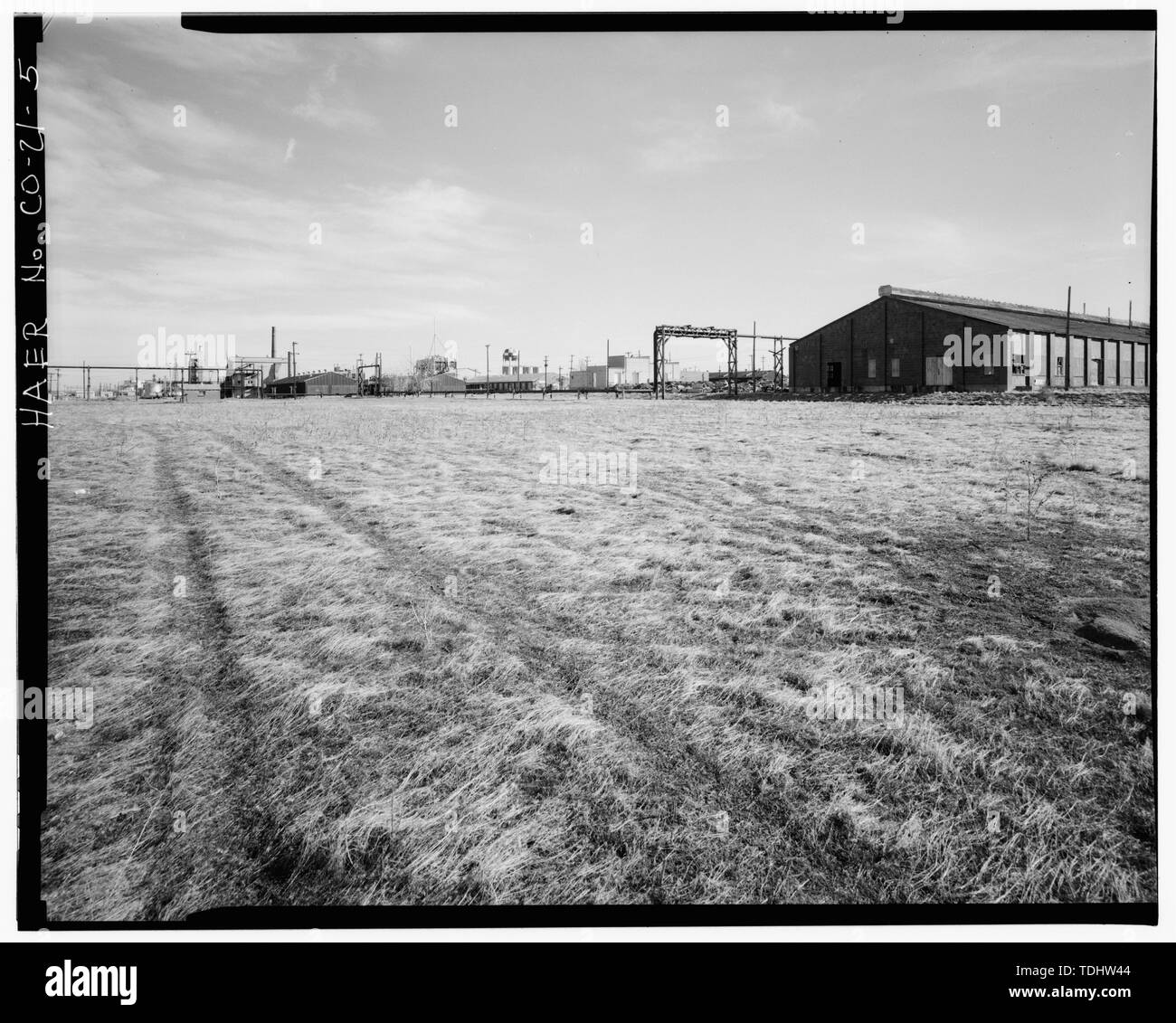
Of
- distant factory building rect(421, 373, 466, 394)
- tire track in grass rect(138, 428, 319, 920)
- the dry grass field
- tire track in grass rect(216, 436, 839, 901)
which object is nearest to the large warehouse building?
distant factory building rect(421, 373, 466, 394)

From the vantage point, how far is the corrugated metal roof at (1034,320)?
30656 millimetres

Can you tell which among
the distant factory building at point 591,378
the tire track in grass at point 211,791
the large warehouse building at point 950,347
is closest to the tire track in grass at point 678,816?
the tire track in grass at point 211,791

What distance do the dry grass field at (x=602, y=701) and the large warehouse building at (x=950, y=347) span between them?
75.5 feet

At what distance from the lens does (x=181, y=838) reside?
3.37m

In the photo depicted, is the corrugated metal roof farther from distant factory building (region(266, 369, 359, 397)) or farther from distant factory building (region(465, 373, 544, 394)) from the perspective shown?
distant factory building (region(465, 373, 544, 394))

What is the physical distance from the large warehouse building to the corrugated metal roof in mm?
64

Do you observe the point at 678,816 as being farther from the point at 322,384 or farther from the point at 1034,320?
the point at 1034,320

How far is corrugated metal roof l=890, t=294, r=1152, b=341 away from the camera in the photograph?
30656mm

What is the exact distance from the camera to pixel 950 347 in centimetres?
3031

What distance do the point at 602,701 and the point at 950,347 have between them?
31.5 metres

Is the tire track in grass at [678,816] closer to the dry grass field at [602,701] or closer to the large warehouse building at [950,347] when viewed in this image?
the dry grass field at [602,701]

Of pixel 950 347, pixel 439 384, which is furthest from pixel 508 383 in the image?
pixel 950 347
